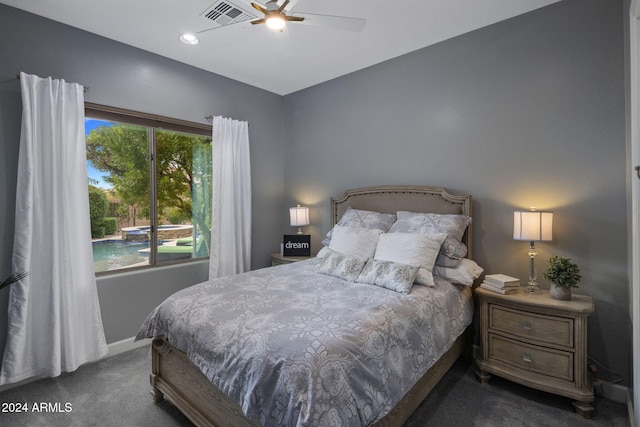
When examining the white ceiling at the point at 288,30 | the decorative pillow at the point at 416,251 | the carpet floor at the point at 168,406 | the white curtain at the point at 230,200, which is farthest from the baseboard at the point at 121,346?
the white ceiling at the point at 288,30

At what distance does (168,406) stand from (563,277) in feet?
9.05

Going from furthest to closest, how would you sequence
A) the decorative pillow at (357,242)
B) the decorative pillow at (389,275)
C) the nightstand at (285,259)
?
the nightstand at (285,259), the decorative pillow at (357,242), the decorative pillow at (389,275)

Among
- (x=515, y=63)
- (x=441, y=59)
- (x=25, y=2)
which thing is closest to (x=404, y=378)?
(x=515, y=63)

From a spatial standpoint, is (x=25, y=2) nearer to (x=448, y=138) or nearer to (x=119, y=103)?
(x=119, y=103)

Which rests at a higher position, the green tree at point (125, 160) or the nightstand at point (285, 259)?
the green tree at point (125, 160)

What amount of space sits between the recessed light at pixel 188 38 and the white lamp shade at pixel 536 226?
10.1ft

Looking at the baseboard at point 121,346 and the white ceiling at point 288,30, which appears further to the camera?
the baseboard at point 121,346

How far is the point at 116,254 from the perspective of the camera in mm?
3016

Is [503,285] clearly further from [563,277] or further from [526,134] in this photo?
[526,134]

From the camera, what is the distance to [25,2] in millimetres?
2312

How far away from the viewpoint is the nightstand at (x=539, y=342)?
1.96m

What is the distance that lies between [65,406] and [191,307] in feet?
4.02

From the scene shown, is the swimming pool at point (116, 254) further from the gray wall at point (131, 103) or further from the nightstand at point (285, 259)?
the nightstand at point (285, 259)

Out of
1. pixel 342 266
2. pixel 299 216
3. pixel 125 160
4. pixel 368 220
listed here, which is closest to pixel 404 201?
pixel 368 220
